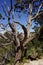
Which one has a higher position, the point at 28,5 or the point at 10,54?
the point at 28,5

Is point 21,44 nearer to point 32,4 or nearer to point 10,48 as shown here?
point 32,4

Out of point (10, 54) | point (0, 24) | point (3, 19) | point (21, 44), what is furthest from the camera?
point (10, 54)

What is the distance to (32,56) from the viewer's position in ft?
46.3

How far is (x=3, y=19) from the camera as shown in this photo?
381 inches

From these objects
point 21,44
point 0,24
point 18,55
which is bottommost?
point 18,55

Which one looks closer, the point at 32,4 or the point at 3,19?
the point at 3,19

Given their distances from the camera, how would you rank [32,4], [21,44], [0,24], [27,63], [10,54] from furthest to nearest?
[27,63], [10,54], [32,4], [0,24], [21,44]

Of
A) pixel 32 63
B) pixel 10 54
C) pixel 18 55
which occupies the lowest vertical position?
pixel 32 63

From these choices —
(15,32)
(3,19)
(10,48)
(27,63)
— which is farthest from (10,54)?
(15,32)

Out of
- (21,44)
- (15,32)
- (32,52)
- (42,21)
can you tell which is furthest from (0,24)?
(32,52)

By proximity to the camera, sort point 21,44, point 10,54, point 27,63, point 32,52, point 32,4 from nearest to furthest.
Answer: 1. point 21,44
2. point 32,4
3. point 10,54
4. point 27,63
5. point 32,52

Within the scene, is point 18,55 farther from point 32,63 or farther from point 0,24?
point 32,63

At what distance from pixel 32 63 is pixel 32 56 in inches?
31.7

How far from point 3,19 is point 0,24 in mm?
1051
